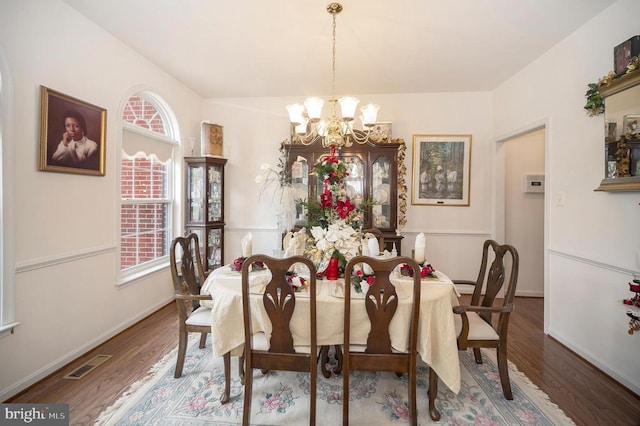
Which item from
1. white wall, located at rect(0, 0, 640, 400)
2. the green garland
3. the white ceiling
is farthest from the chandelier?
white wall, located at rect(0, 0, 640, 400)

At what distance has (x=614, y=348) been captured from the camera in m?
2.08

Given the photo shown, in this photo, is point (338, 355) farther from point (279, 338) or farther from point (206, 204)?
point (206, 204)

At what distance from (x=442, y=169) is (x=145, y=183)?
381 cm

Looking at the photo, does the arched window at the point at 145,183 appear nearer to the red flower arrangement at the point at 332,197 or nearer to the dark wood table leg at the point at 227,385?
the dark wood table leg at the point at 227,385

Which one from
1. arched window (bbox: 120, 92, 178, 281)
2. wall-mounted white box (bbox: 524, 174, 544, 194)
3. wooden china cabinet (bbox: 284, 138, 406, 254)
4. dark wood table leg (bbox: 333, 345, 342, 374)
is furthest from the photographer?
wall-mounted white box (bbox: 524, 174, 544, 194)

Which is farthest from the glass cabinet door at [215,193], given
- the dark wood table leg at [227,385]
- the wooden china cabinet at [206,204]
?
the dark wood table leg at [227,385]

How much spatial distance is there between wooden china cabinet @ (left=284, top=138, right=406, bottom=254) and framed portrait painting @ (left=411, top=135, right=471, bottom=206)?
1.41 feet

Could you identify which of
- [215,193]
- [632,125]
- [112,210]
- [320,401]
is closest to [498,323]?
[320,401]

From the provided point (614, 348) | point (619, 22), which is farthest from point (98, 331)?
point (619, 22)

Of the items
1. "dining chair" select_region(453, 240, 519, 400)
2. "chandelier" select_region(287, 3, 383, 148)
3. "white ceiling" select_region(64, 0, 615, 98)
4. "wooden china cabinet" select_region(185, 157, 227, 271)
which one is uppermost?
"white ceiling" select_region(64, 0, 615, 98)

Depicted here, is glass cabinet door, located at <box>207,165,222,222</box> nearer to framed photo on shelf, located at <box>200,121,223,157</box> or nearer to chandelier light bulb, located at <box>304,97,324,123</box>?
framed photo on shelf, located at <box>200,121,223,157</box>

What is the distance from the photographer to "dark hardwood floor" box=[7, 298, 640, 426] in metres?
1.74

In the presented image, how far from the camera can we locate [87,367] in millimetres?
2162

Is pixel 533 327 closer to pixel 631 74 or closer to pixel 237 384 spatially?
pixel 631 74
